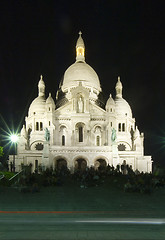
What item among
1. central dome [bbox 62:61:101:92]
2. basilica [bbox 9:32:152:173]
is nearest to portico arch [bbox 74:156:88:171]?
basilica [bbox 9:32:152:173]

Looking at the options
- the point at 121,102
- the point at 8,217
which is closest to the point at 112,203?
the point at 8,217

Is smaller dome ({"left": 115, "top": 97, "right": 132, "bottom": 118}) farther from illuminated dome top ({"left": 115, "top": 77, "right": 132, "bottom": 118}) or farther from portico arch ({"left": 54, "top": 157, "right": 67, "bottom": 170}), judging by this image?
portico arch ({"left": 54, "top": 157, "right": 67, "bottom": 170})

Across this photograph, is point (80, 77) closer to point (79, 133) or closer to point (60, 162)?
point (79, 133)

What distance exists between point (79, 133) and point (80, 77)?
1466cm

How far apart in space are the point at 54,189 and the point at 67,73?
144 feet

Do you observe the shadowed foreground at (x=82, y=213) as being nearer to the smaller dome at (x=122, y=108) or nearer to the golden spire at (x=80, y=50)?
the smaller dome at (x=122, y=108)

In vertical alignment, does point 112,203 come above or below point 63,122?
below

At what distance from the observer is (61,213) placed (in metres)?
17.3

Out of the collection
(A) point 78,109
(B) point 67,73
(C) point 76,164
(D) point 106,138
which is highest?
(B) point 67,73

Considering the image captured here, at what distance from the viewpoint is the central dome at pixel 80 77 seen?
63.3 metres

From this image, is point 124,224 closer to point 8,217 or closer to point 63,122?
point 8,217

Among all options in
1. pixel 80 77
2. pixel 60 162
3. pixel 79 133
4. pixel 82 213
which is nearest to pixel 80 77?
pixel 80 77

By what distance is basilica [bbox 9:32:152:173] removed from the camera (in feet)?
157

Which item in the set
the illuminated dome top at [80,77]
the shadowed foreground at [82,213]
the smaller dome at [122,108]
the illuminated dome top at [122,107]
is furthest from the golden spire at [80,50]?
the shadowed foreground at [82,213]
